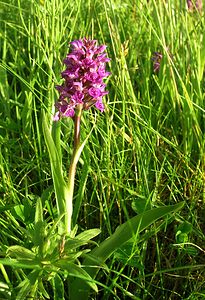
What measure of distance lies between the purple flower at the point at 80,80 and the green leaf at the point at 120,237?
253 millimetres

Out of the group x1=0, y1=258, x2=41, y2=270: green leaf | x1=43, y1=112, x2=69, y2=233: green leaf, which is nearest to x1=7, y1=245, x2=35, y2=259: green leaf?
x1=0, y1=258, x2=41, y2=270: green leaf

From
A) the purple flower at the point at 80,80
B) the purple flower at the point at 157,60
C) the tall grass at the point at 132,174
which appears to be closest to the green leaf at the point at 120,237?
the tall grass at the point at 132,174

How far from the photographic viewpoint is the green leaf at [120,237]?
0.94 m

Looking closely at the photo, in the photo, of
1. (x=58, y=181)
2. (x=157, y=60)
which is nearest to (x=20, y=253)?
(x=58, y=181)

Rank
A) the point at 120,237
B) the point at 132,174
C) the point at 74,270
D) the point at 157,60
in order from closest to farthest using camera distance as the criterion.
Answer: the point at 74,270, the point at 120,237, the point at 132,174, the point at 157,60

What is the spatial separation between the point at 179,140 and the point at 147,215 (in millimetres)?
520

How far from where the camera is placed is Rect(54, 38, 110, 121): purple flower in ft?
3.36

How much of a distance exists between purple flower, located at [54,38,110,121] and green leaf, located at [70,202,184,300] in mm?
253

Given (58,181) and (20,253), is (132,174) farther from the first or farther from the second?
(20,253)

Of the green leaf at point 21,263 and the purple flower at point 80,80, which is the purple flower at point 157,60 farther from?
the green leaf at point 21,263

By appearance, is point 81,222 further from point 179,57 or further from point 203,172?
point 179,57

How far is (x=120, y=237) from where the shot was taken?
0.97 metres

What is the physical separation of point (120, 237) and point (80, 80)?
32cm

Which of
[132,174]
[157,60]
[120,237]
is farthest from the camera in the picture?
[157,60]
